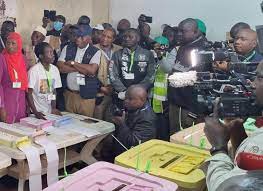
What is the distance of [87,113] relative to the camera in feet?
13.7

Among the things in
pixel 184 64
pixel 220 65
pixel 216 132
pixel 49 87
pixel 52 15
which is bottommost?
pixel 49 87

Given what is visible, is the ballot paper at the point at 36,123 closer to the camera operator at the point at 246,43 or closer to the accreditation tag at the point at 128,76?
the accreditation tag at the point at 128,76

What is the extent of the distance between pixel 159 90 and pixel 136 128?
37.9 inches

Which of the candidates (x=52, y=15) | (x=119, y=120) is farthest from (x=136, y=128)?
(x=52, y=15)

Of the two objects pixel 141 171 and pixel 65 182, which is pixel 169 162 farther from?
pixel 65 182

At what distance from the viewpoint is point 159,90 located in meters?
4.16

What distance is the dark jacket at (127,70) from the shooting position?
4.08 m

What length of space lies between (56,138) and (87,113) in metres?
1.28

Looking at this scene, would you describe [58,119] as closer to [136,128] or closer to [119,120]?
[119,120]

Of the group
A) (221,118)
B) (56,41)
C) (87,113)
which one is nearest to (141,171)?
(221,118)

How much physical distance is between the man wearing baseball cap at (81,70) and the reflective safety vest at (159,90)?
666 mm

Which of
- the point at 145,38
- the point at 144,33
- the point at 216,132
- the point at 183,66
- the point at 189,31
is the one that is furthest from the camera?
the point at 144,33

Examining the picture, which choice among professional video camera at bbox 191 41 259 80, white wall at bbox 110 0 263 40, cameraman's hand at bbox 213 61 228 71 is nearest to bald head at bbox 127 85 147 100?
professional video camera at bbox 191 41 259 80

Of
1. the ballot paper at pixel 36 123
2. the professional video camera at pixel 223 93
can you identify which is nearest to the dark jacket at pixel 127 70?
the ballot paper at pixel 36 123
